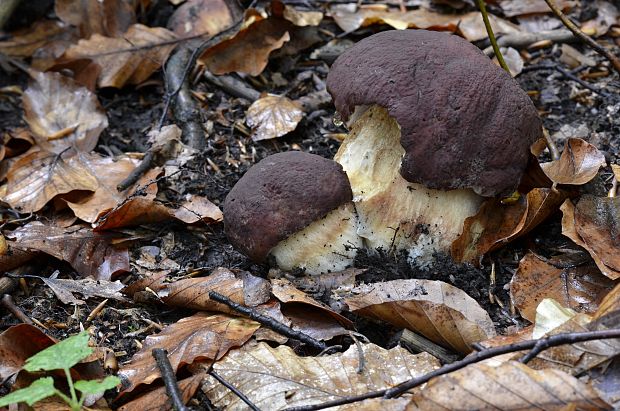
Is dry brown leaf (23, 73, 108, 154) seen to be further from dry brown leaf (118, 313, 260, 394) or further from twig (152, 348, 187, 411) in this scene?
twig (152, 348, 187, 411)

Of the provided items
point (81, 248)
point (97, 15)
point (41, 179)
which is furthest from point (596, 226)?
point (97, 15)

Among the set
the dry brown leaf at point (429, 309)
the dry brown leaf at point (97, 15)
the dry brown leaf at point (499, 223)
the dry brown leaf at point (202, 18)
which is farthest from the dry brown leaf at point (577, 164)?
the dry brown leaf at point (97, 15)

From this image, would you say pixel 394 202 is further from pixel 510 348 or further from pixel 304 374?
pixel 510 348

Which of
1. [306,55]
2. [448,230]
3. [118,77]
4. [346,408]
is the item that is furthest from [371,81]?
[118,77]

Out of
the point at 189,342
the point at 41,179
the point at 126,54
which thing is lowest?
the point at 41,179

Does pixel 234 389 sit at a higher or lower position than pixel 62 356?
lower

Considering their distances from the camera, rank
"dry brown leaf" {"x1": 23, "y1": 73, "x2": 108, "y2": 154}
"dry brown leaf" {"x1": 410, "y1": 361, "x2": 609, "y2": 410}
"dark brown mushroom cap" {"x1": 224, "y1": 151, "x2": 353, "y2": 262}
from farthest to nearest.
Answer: "dry brown leaf" {"x1": 23, "y1": 73, "x2": 108, "y2": 154} → "dark brown mushroom cap" {"x1": 224, "y1": 151, "x2": 353, "y2": 262} → "dry brown leaf" {"x1": 410, "y1": 361, "x2": 609, "y2": 410}

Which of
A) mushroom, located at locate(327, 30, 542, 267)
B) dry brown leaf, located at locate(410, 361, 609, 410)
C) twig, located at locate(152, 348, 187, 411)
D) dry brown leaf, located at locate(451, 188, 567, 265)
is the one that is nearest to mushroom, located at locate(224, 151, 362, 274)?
mushroom, located at locate(327, 30, 542, 267)
